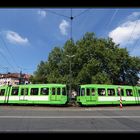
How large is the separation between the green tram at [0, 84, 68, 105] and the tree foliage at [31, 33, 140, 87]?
53.9 ft

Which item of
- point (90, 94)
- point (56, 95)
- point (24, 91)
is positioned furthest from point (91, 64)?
point (24, 91)

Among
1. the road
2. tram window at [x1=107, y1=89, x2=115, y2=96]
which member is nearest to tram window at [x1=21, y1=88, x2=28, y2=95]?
tram window at [x1=107, y1=89, x2=115, y2=96]

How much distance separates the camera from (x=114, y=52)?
54.9 metres

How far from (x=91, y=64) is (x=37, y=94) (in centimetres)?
1912

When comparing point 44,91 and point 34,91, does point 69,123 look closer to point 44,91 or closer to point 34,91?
point 44,91

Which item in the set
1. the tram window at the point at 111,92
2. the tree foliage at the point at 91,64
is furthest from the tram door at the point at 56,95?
the tree foliage at the point at 91,64

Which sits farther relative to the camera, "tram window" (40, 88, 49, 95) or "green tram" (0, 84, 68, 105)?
"tram window" (40, 88, 49, 95)

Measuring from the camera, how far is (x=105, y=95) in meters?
32.6

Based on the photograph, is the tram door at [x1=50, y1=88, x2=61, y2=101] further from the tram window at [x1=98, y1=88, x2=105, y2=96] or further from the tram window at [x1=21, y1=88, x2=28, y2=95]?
the tram window at [x1=98, y1=88, x2=105, y2=96]

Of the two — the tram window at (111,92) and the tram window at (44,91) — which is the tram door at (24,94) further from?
the tram window at (111,92)

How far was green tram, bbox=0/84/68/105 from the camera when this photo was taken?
31.9 metres

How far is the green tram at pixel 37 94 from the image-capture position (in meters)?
31.9
